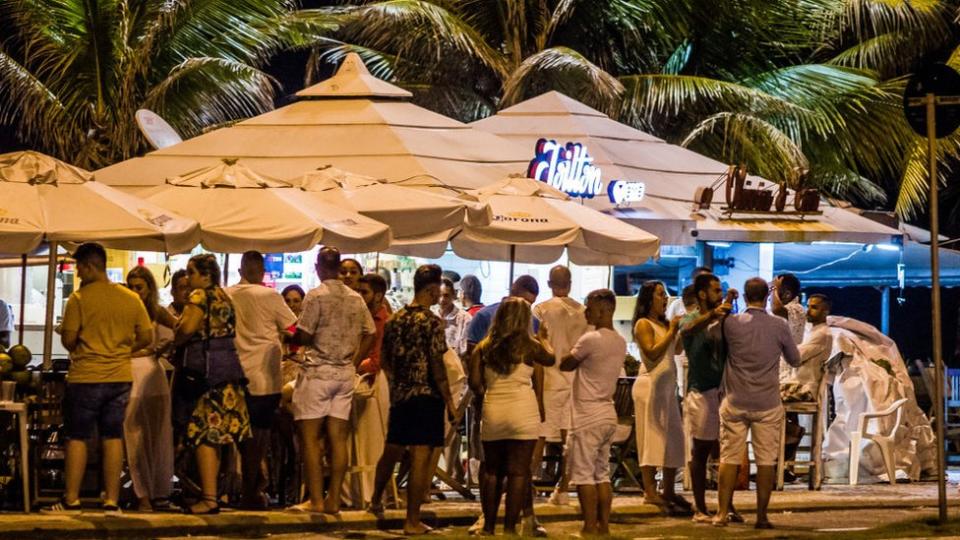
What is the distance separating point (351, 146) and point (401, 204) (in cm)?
272

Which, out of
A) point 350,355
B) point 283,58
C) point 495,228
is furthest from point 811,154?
point 350,355

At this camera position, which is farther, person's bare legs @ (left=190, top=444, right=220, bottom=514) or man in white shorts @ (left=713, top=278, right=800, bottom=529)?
man in white shorts @ (left=713, top=278, right=800, bottom=529)

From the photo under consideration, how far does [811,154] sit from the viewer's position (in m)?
34.0

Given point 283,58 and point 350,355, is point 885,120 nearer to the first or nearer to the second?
point 283,58

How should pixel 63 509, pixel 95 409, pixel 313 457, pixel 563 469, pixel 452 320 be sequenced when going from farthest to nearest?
pixel 452 320, pixel 563 469, pixel 313 457, pixel 63 509, pixel 95 409

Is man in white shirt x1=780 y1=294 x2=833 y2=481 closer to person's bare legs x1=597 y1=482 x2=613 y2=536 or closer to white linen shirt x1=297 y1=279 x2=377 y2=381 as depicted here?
person's bare legs x1=597 y1=482 x2=613 y2=536

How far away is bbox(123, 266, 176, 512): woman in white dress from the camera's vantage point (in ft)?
47.0

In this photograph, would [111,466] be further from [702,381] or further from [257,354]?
[702,381]

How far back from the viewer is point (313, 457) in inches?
559

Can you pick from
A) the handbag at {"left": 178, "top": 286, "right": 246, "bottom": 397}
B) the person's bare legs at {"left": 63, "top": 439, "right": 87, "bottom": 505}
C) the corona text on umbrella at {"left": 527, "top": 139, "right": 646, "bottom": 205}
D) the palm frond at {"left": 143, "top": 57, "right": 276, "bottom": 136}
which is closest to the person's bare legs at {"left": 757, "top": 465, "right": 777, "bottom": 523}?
the handbag at {"left": 178, "top": 286, "right": 246, "bottom": 397}

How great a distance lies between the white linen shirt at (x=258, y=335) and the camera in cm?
1454

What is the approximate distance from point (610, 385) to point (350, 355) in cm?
190

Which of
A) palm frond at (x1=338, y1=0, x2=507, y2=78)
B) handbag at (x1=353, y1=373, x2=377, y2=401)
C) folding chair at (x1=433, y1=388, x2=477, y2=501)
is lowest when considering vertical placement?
folding chair at (x1=433, y1=388, x2=477, y2=501)

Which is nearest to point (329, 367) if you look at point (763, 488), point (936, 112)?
point (763, 488)
